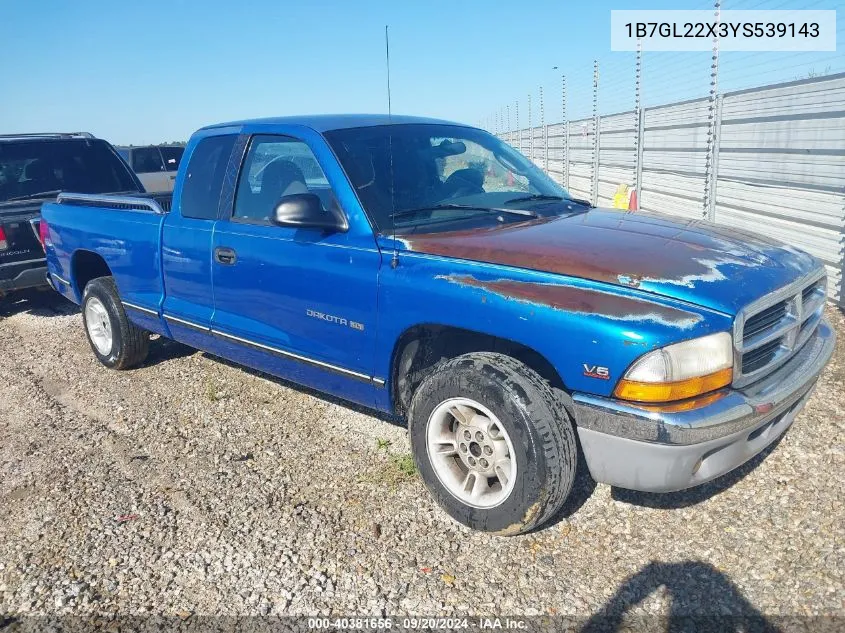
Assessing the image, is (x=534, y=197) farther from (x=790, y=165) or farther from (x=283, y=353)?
(x=790, y=165)

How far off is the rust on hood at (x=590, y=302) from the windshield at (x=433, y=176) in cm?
82

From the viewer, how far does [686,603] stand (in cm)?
246

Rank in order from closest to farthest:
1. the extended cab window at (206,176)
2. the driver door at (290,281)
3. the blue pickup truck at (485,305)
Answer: the blue pickup truck at (485,305)
the driver door at (290,281)
the extended cab window at (206,176)

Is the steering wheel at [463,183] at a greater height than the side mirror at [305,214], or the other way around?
the steering wheel at [463,183]

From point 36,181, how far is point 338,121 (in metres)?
5.20

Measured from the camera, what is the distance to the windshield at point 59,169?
718cm

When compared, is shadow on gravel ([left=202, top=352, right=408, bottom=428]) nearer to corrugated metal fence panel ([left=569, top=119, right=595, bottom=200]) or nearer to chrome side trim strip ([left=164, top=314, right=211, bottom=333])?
chrome side trim strip ([left=164, top=314, right=211, bottom=333])

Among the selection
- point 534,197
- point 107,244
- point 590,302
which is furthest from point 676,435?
point 107,244

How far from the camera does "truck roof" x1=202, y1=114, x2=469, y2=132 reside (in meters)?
3.72

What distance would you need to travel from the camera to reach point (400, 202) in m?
3.40

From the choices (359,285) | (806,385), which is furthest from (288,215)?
(806,385)

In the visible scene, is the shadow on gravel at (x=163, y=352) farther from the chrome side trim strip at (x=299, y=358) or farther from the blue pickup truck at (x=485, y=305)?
the chrome side trim strip at (x=299, y=358)

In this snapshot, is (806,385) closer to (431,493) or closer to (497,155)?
(431,493)

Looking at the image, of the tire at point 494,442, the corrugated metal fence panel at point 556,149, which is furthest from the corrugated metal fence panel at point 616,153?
the tire at point 494,442
